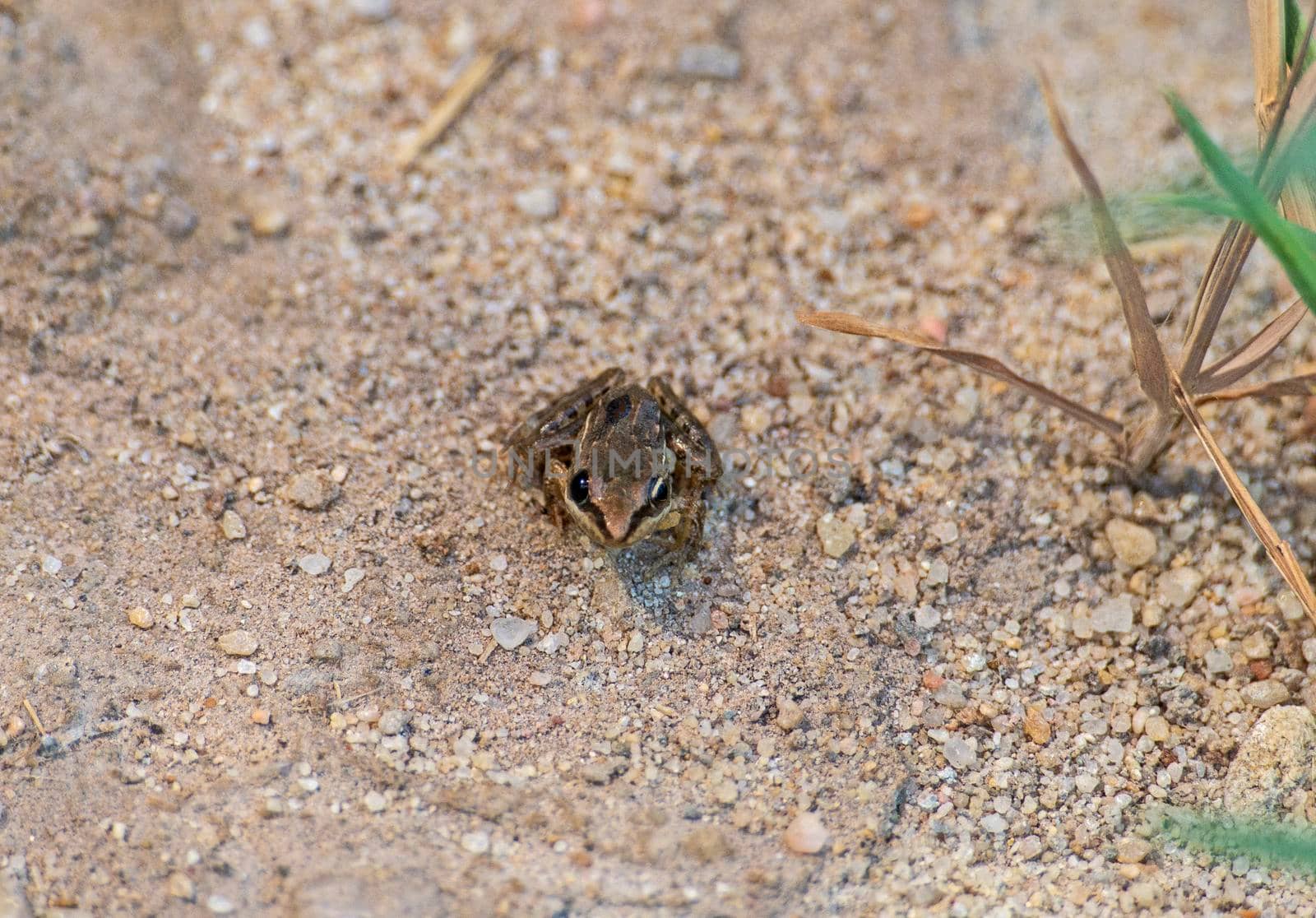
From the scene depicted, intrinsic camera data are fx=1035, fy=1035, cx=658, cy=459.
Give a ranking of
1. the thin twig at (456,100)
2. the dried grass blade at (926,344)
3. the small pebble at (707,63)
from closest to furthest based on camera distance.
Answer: the dried grass blade at (926,344), the thin twig at (456,100), the small pebble at (707,63)

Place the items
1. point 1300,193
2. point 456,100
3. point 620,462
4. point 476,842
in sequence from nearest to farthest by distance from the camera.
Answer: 1. point 476,842
2. point 1300,193
3. point 620,462
4. point 456,100

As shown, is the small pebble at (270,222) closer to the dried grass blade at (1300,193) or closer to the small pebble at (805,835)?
the small pebble at (805,835)

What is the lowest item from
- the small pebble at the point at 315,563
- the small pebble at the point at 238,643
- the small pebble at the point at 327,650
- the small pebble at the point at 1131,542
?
the small pebble at the point at 1131,542

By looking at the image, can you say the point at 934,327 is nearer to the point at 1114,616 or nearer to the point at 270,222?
the point at 1114,616

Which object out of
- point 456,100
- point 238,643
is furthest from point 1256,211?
point 456,100

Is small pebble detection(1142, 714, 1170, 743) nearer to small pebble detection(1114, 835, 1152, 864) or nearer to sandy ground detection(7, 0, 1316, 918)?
sandy ground detection(7, 0, 1316, 918)

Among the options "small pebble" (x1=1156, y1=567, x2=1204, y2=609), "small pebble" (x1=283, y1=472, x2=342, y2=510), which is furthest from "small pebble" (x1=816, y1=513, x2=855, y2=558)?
"small pebble" (x1=283, y1=472, x2=342, y2=510)

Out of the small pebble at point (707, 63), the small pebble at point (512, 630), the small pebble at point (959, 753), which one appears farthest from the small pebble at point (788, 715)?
the small pebble at point (707, 63)
